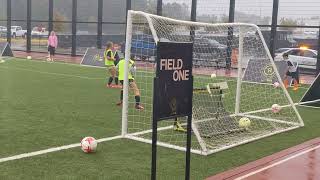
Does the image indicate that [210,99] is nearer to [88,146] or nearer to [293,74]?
[88,146]

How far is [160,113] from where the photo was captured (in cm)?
537

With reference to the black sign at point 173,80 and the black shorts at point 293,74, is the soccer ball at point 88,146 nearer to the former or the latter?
the black sign at point 173,80

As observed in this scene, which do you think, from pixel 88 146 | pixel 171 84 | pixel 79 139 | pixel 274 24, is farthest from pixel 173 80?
pixel 274 24

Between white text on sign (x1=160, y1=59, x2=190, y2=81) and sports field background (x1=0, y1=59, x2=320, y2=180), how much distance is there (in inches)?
77.1

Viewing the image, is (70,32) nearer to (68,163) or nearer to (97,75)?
(97,75)

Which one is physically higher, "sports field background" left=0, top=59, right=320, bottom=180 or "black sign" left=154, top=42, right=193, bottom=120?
"black sign" left=154, top=42, right=193, bottom=120

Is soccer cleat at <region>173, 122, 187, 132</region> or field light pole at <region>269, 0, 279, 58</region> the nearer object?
soccer cleat at <region>173, 122, 187, 132</region>

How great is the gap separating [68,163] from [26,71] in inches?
638

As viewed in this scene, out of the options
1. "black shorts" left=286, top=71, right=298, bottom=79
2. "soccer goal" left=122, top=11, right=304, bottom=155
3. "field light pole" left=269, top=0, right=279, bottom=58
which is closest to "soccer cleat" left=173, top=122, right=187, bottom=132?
"soccer goal" left=122, top=11, right=304, bottom=155

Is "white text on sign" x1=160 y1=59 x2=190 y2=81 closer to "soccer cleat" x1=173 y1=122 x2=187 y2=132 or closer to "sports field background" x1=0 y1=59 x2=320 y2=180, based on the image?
"sports field background" x1=0 y1=59 x2=320 y2=180

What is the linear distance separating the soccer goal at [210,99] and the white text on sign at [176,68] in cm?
228

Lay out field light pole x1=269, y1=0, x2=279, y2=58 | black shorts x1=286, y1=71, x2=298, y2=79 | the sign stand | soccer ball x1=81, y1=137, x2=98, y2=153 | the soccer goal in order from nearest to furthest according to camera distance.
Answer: the sign stand < soccer ball x1=81, y1=137, x2=98, y2=153 < the soccer goal < black shorts x1=286, y1=71, x2=298, y2=79 < field light pole x1=269, y1=0, x2=279, y2=58

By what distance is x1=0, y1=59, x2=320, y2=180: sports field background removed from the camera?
711 centimetres

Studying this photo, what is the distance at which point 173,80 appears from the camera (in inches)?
218
